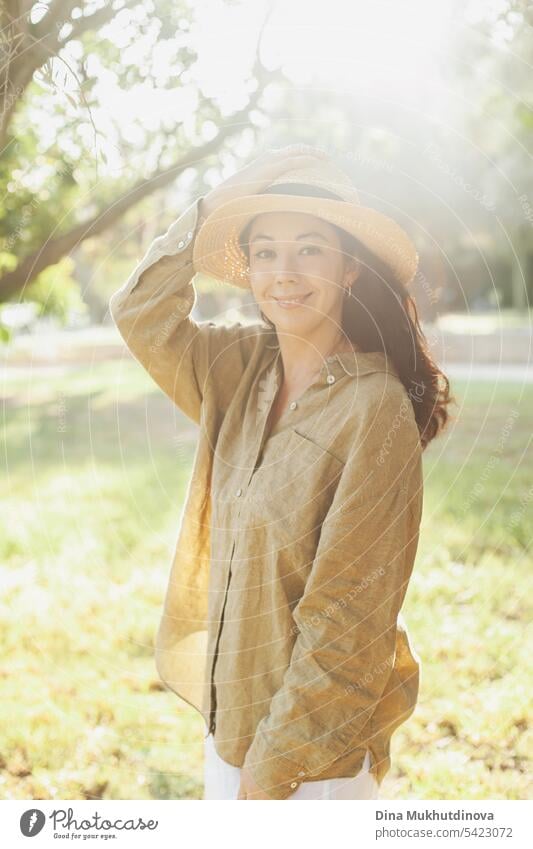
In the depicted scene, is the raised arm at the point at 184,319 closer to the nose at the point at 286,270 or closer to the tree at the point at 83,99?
the nose at the point at 286,270

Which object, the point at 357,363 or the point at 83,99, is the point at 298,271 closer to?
the point at 357,363

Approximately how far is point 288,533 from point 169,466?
18.2 ft

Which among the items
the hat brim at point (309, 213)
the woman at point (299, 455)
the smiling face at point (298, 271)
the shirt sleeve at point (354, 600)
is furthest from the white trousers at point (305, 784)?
the hat brim at point (309, 213)

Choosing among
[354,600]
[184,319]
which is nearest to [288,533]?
[354,600]

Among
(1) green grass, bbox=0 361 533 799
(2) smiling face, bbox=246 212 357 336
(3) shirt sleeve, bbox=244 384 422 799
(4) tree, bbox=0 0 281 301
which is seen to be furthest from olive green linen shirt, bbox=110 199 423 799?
(1) green grass, bbox=0 361 533 799

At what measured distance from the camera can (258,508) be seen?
6.45 ft

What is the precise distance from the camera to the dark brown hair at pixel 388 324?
6.70 feet

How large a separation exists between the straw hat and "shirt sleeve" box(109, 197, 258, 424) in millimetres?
54

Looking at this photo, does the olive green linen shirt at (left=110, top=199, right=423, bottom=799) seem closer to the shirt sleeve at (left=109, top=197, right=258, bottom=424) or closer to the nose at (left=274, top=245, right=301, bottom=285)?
the shirt sleeve at (left=109, top=197, right=258, bottom=424)

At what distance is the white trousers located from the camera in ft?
6.62

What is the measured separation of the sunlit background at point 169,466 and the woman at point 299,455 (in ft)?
1.21

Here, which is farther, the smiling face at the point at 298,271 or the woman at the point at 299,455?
the smiling face at the point at 298,271

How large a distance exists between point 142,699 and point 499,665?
144 centimetres
